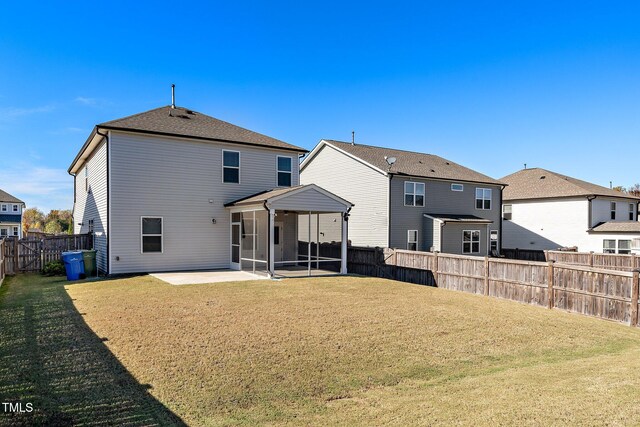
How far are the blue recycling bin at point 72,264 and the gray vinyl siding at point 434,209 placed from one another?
14.9 meters

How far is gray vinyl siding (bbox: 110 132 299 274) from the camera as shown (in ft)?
46.7

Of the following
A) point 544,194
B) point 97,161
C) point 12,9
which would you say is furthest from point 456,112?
point 12,9

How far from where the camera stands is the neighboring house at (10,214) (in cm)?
4731

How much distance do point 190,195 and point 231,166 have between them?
2.19 metres

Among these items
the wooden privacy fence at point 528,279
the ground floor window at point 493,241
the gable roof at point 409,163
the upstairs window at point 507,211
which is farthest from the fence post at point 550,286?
the upstairs window at point 507,211

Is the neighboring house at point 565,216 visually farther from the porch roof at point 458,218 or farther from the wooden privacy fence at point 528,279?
the wooden privacy fence at point 528,279

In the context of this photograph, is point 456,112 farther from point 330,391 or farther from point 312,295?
point 330,391

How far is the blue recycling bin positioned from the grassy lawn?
398 centimetres

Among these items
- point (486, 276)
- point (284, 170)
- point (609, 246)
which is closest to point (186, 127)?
point (284, 170)

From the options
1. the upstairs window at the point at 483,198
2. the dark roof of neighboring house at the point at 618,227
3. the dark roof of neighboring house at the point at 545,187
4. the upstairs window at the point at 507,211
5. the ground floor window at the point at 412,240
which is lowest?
the ground floor window at the point at 412,240

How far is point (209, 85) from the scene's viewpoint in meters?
19.8

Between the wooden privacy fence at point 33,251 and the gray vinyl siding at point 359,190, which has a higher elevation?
the gray vinyl siding at point 359,190

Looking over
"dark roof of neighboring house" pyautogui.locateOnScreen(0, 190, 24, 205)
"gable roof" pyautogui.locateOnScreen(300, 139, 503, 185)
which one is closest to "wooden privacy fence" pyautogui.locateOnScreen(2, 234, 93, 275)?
"gable roof" pyautogui.locateOnScreen(300, 139, 503, 185)

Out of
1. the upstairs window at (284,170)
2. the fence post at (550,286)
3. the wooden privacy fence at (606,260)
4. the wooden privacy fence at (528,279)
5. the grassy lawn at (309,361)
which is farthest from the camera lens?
the upstairs window at (284,170)
